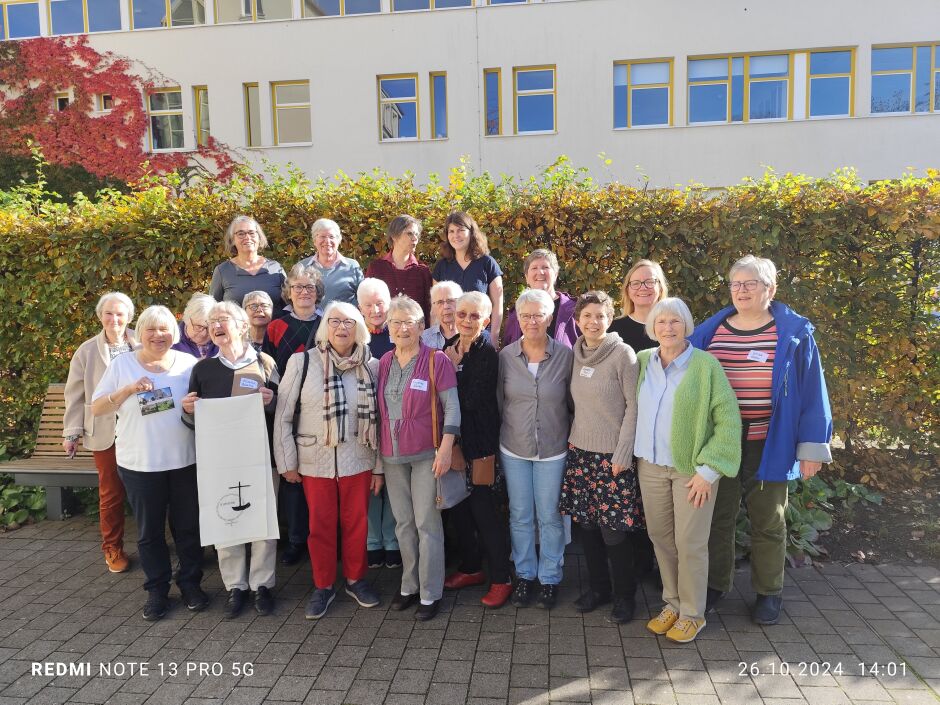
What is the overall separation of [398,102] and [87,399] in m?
15.1

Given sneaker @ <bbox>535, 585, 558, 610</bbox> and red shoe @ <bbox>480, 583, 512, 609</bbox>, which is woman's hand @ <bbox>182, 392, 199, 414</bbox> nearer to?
red shoe @ <bbox>480, 583, 512, 609</bbox>

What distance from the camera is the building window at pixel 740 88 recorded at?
55.6 ft

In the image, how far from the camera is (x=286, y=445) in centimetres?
395

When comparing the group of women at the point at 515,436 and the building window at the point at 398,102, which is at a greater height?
the building window at the point at 398,102

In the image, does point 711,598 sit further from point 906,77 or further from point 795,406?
point 906,77

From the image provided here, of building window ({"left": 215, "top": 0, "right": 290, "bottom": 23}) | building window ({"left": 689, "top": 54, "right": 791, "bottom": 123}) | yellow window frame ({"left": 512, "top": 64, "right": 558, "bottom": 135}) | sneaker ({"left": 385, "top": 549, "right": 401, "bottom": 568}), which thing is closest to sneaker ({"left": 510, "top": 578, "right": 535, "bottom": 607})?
sneaker ({"left": 385, "top": 549, "right": 401, "bottom": 568})

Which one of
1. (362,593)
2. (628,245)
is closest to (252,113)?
(628,245)

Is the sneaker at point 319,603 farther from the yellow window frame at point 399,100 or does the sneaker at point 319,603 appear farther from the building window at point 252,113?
the building window at point 252,113

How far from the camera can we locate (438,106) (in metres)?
18.0

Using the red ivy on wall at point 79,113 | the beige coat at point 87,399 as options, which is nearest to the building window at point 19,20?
the red ivy on wall at point 79,113

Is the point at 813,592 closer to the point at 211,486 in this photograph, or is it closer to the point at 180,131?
the point at 211,486

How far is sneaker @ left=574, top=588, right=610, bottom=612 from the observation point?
13.0 ft

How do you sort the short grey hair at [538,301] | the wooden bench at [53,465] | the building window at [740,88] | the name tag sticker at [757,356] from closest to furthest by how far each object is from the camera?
the name tag sticker at [757,356], the short grey hair at [538,301], the wooden bench at [53,465], the building window at [740,88]

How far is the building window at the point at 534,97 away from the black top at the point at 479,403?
Result: 1482 cm
